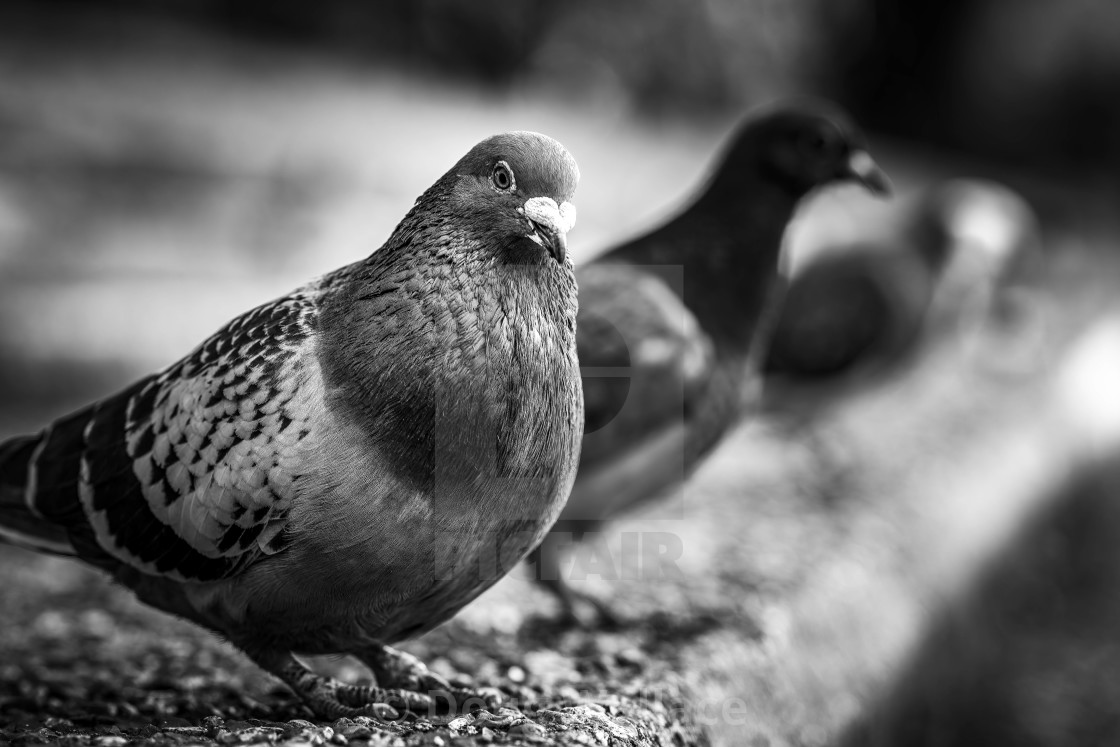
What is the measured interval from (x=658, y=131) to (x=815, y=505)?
7.70 meters

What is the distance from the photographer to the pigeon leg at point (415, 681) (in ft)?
8.66

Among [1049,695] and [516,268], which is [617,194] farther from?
[516,268]

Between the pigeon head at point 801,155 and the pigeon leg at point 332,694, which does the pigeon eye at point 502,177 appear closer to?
the pigeon leg at point 332,694

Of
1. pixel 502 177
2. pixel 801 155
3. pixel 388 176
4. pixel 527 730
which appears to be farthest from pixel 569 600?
pixel 388 176

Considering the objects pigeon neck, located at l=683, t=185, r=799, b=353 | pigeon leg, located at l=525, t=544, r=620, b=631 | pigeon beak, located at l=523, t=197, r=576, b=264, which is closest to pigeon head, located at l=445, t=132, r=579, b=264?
pigeon beak, located at l=523, t=197, r=576, b=264

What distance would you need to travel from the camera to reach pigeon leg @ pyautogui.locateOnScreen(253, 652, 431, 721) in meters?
2.53

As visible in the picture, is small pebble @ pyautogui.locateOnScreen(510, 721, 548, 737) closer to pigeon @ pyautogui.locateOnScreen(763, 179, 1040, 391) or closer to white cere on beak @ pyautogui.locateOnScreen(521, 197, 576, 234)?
white cere on beak @ pyautogui.locateOnScreen(521, 197, 576, 234)

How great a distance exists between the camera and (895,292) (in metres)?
6.33

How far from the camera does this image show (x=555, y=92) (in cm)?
1069

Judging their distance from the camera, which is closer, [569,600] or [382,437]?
[382,437]

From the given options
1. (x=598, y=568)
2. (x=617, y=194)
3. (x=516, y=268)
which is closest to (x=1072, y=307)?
(x=617, y=194)

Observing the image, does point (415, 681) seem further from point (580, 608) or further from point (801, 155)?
point (801, 155)

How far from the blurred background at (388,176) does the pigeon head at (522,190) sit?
6.64 feet

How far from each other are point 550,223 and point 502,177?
0.55 ft
